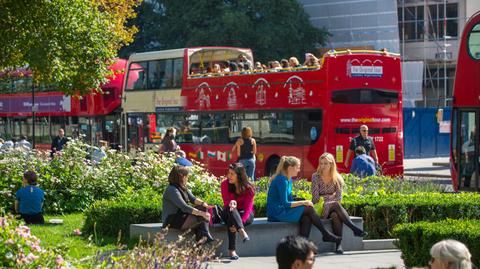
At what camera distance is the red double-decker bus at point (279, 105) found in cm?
2775

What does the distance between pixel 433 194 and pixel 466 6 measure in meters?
44.5

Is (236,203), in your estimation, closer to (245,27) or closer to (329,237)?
(329,237)

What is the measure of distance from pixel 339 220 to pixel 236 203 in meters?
1.72

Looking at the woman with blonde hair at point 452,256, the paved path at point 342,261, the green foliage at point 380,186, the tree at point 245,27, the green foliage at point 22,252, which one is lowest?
the paved path at point 342,261

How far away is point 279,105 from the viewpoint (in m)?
29.2

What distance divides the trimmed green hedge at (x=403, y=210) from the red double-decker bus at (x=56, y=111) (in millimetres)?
21262

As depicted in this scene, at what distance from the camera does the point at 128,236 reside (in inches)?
611

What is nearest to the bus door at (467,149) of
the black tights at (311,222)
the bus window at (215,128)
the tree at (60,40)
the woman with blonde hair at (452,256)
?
the bus window at (215,128)

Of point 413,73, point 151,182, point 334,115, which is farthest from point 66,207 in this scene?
point 413,73

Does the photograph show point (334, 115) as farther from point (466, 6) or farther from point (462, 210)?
point (466, 6)

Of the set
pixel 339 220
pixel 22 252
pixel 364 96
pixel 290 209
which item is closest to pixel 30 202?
pixel 290 209

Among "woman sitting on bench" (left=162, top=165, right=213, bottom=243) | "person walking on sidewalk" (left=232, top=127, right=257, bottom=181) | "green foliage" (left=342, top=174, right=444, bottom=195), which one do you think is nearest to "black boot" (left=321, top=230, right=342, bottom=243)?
"woman sitting on bench" (left=162, top=165, right=213, bottom=243)

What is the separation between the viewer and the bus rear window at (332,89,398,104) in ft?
90.8

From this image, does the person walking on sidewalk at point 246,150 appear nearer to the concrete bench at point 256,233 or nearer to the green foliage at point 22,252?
the concrete bench at point 256,233
